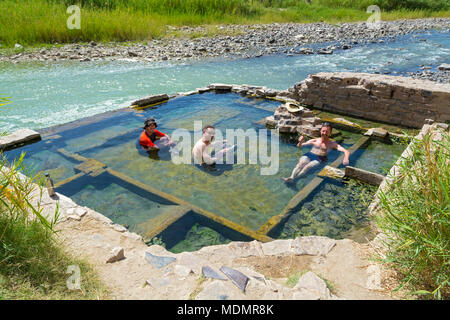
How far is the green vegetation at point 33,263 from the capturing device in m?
2.42

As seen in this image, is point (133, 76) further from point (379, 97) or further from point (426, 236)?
point (426, 236)

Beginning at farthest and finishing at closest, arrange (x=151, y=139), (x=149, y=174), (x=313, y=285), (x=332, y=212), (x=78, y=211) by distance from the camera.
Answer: (x=151, y=139), (x=149, y=174), (x=332, y=212), (x=78, y=211), (x=313, y=285)

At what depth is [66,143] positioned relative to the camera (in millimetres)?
6879

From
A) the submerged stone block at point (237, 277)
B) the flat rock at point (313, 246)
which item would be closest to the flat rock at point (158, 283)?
the submerged stone block at point (237, 277)

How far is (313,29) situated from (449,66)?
11.5 meters

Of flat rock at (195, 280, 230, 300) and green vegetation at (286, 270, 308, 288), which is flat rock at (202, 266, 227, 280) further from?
green vegetation at (286, 270, 308, 288)

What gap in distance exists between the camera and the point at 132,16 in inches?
709

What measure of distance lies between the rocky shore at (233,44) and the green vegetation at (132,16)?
0.88 meters

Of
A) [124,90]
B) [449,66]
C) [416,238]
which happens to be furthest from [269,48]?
Answer: [416,238]

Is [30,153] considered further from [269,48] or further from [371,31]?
[371,31]

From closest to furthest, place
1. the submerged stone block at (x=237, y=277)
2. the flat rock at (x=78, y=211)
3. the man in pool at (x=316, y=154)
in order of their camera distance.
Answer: the submerged stone block at (x=237, y=277), the flat rock at (x=78, y=211), the man in pool at (x=316, y=154)

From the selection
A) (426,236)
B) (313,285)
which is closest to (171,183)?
(313,285)

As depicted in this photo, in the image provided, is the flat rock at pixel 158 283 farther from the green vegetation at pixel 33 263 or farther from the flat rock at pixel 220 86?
the flat rock at pixel 220 86

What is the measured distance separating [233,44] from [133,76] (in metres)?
7.62
